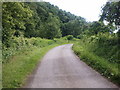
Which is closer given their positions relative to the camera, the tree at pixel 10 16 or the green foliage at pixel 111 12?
the green foliage at pixel 111 12

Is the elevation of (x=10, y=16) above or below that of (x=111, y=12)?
below

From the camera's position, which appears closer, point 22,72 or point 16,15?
point 22,72

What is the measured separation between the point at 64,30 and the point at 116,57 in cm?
6525

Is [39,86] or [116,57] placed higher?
[116,57]

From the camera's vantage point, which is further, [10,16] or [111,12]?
[10,16]

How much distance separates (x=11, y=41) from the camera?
1466cm

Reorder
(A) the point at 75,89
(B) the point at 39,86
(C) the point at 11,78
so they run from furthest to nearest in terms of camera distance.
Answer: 1. (C) the point at 11,78
2. (B) the point at 39,86
3. (A) the point at 75,89

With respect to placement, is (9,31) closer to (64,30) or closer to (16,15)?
(16,15)

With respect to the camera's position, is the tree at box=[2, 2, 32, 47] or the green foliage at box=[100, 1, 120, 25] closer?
the green foliage at box=[100, 1, 120, 25]

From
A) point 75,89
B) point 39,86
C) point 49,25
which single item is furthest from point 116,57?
point 49,25

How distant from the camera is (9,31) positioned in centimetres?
1350

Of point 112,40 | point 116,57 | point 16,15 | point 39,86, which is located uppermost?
point 16,15

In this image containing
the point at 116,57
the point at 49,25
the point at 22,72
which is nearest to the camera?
the point at 22,72

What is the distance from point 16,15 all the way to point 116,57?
10.2 m
